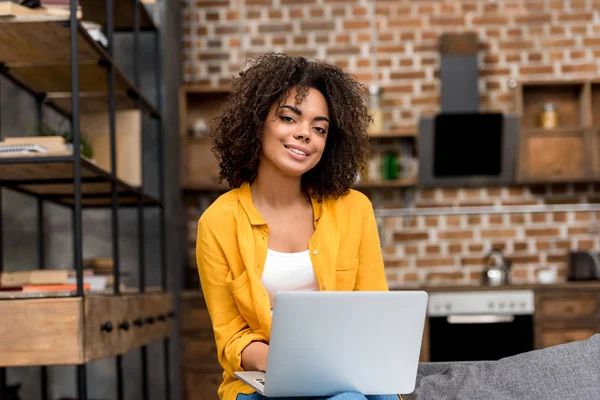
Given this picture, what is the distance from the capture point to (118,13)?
414cm

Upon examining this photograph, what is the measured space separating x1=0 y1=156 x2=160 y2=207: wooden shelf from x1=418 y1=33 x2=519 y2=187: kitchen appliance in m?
1.87

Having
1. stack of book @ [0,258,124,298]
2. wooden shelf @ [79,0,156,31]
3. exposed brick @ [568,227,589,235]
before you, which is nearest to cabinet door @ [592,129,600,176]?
exposed brick @ [568,227,589,235]

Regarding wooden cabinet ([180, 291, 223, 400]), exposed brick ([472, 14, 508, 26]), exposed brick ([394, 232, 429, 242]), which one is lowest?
wooden cabinet ([180, 291, 223, 400])

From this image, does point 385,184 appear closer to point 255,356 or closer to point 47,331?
point 47,331

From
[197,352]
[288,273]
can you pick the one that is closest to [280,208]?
[288,273]

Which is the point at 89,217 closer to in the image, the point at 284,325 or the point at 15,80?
the point at 15,80

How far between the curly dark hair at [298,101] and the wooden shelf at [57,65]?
998mm

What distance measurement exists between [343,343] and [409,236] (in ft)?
13.1

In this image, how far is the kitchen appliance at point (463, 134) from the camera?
523 centimetres

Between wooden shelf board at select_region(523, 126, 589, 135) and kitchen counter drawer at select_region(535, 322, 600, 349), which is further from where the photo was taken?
wooden shelf board at select_region(523, 126, 589, 135)

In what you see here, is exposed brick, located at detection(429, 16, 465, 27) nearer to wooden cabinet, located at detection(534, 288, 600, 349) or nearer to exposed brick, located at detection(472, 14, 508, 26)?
exposed brick, located at detection(472, 14, 508, 26)

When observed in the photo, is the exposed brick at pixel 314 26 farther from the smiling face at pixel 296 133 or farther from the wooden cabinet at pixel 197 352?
the smiling face at pixel 296 133

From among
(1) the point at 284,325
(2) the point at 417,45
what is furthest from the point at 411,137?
(1) the point at 284,325

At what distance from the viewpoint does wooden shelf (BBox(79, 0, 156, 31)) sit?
12.9 feet
